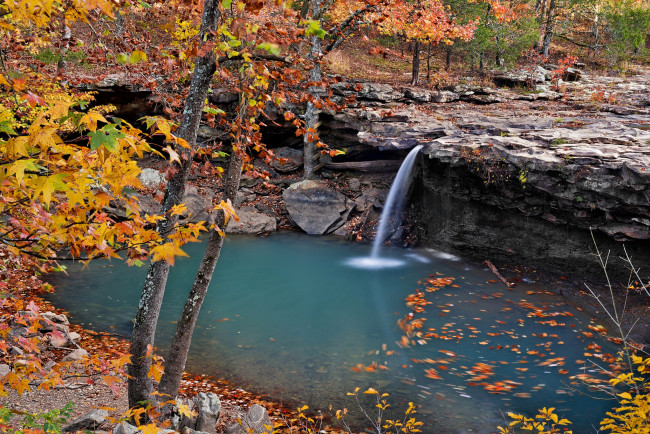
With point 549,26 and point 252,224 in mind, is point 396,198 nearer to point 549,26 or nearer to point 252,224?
point 252,224

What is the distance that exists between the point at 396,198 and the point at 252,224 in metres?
4.94

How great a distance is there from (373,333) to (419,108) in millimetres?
10722

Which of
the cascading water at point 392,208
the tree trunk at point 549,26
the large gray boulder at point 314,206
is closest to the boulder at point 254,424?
the cascading water at point 392,208

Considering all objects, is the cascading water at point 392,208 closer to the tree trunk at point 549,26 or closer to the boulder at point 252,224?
the boulder at point 252,224

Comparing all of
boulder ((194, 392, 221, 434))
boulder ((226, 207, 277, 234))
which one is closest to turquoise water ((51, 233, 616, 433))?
boulder ((194, 392, 221, 434))

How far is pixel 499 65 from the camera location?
22.5m

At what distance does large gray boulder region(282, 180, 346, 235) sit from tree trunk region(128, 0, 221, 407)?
10.4 meters

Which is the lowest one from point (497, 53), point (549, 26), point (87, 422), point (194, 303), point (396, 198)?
point (87, 422)

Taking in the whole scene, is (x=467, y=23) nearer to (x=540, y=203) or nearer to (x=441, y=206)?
(x=441, y=206)

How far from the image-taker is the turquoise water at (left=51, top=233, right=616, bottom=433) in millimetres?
6918

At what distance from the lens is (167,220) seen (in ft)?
15.3

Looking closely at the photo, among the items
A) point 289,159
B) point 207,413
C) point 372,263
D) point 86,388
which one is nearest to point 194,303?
point 207,413

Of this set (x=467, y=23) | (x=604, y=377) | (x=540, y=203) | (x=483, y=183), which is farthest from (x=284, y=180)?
(x=604, y=377)

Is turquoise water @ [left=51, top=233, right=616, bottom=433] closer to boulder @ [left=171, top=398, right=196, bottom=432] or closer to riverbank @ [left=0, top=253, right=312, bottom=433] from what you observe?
riverbank @ [left=0, top=253, right=312, bottom=433]
